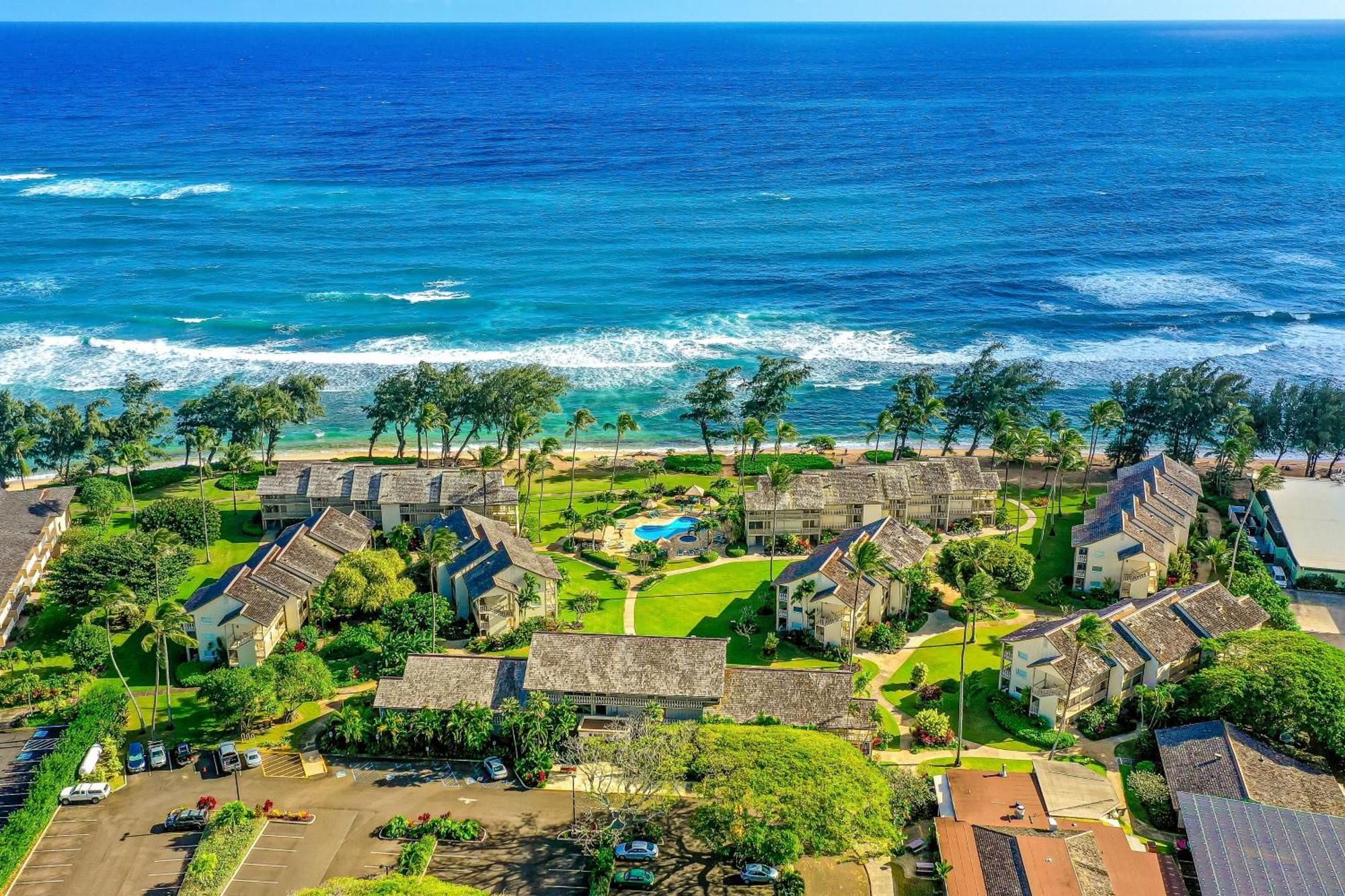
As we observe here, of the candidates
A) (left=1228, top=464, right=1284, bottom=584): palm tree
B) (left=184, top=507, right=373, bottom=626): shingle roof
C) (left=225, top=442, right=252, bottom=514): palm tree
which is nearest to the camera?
(left=184, top=507, right=373, bottom=626): shingle roof

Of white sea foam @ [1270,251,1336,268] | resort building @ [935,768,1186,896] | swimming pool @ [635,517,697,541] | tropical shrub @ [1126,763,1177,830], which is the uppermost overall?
white sea foam @ [1270,251,1336,268]

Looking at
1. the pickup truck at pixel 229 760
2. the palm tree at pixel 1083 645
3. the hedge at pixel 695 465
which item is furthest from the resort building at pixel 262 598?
the palm tree at pixel 1083 645

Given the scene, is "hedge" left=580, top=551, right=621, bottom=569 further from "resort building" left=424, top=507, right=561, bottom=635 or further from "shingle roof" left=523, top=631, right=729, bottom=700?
"shingle roof" left=523, top=631, right=729, bottom=700

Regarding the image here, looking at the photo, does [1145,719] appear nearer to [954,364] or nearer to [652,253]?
[954,364]

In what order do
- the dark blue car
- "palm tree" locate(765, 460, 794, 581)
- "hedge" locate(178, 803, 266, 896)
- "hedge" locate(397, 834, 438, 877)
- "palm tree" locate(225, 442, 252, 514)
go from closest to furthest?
"hedge" locate(178, 803, 266, 896) → "hedge" locate(397, 834, 438, 877) → the dark blue car → "palm tree" locate(765, 460, 794, 581) → "palm tree" locate(225, 442, 252, 514)

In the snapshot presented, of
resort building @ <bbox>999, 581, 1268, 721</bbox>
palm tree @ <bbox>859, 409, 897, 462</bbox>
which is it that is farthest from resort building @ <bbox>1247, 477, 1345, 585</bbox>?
palm tree @ <bbox>859, 409, 897, 462</bbox>

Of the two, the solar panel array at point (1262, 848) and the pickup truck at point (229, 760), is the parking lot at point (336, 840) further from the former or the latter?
the solar panel array at point (1262, 848)

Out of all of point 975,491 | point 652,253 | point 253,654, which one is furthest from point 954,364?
point 253,654

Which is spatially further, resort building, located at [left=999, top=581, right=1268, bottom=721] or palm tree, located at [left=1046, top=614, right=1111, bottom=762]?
resort building, located at [left=999, top=581, right=1268, bottom=721]

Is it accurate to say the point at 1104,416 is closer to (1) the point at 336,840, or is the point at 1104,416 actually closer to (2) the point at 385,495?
(2) the point at 385,495
